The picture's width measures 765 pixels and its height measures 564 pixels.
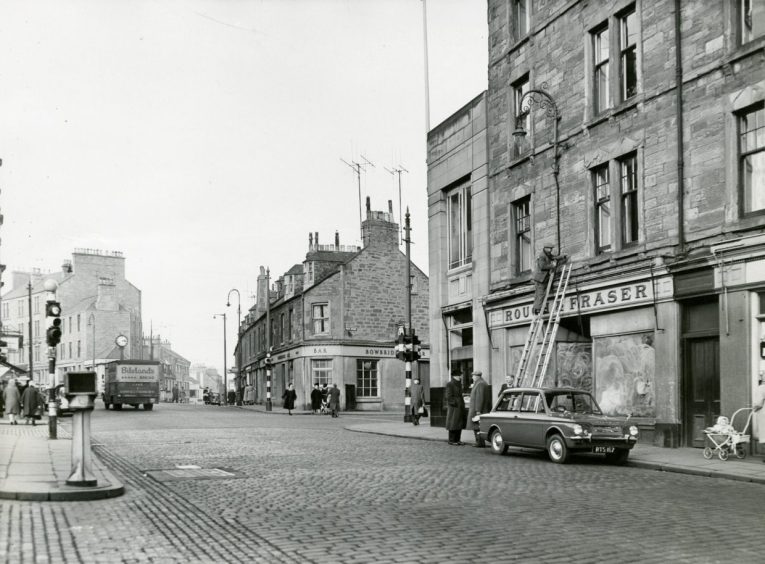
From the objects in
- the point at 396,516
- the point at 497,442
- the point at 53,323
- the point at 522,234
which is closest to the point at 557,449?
the point at 497,442

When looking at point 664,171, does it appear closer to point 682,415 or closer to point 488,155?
point 682,415

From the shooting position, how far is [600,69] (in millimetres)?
20297

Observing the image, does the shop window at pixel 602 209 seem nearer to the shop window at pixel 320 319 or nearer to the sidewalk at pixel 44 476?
the sidewalk at pixel 44 476

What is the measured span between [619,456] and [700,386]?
313cm

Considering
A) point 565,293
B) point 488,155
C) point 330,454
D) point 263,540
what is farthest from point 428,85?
point 263,540

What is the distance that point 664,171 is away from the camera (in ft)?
58.0

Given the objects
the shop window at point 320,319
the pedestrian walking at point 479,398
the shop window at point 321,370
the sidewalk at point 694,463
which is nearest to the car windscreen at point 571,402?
the sidewalk at point 694,463

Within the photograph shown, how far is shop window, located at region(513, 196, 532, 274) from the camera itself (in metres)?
23.2

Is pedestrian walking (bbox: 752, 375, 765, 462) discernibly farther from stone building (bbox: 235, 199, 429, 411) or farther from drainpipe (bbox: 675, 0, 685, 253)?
stone building (bbox: 235, 199, 429, 411)

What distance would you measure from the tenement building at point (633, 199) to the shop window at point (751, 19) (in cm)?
3

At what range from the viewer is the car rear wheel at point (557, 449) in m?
14.6

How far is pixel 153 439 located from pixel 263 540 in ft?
47.5

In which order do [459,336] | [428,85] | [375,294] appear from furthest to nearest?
1. [375,294]
2. [428,85]
3. [459,336]

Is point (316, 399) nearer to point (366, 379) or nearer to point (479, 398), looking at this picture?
point (366, 379)
